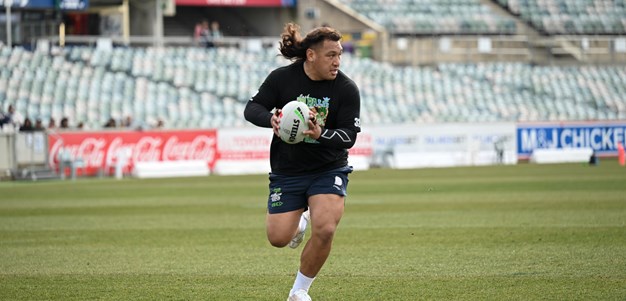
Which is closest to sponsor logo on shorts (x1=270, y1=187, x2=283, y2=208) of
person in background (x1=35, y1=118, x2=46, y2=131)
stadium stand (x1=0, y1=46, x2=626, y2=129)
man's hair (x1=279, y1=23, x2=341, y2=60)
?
man's hair (x1=279, y1=23, x2=341, y2=60)

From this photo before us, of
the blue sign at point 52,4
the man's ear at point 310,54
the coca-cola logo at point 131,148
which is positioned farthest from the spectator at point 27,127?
the man's ear at point 310,54

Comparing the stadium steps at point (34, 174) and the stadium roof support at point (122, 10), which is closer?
the stadium steps at point (34, 174)

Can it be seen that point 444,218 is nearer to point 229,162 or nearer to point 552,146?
point 229,162

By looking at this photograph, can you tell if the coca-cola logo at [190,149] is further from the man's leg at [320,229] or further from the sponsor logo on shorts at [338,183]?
the man's leg at [320,229]

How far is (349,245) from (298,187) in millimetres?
5262

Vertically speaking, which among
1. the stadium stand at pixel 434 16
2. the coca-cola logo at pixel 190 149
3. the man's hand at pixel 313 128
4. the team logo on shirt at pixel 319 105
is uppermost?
the stadium stand at pixel 434 16

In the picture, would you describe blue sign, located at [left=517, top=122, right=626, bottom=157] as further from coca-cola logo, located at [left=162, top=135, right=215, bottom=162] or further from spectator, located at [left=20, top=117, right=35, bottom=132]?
spectator, located at [left=20, top=117, right=35, bottom=132]

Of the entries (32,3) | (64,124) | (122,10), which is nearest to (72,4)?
(32,3)

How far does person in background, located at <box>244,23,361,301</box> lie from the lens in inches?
370

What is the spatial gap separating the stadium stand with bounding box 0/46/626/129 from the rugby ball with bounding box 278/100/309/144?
28474 millimetres

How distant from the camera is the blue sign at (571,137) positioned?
40656 millimetres

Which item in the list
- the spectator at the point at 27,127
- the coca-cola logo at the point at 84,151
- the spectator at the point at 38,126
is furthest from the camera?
Answer: the coca-cola logo at the point at 84,151

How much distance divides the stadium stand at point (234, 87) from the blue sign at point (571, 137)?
4113 mm

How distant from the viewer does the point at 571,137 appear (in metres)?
41.3
